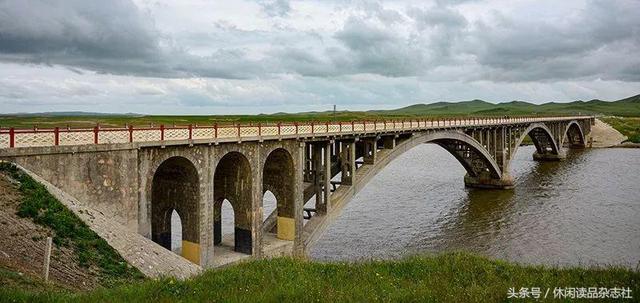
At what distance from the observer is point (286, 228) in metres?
29.3

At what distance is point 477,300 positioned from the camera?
10.7m

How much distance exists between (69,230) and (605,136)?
127 meters

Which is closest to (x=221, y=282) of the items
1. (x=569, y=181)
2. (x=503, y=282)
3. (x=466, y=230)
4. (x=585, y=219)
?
(x=503, y=282)

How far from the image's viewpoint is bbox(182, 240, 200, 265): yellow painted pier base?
2280 centimetres

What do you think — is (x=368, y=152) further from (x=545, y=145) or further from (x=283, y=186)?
(x=545, y=145)

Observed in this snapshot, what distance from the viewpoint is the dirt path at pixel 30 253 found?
497 inches

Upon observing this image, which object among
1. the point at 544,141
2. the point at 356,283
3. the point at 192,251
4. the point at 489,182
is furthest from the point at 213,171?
the point at 544,141

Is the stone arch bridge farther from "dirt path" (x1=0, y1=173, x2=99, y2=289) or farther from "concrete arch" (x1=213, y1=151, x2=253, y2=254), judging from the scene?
"dirt path" (x1=0, y1=173, x2=99, y2=289)

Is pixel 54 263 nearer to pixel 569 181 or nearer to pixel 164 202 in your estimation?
pixel 164 202

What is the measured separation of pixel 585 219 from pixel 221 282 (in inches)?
1454

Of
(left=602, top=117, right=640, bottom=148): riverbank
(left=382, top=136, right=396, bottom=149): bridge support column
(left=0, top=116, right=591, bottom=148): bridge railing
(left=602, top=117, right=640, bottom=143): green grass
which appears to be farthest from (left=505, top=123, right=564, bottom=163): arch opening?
(left=0, top=116, right=591, bottom=148): bridge railing

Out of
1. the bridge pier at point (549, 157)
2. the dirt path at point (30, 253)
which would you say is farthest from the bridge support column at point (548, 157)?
the dirt path at point (30, 253)

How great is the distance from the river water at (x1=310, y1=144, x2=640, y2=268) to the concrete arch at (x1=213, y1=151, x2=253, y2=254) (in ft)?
20.6

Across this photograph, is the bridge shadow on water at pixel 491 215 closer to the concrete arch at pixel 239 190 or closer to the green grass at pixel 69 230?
the concrete arch at pixel 239 190
